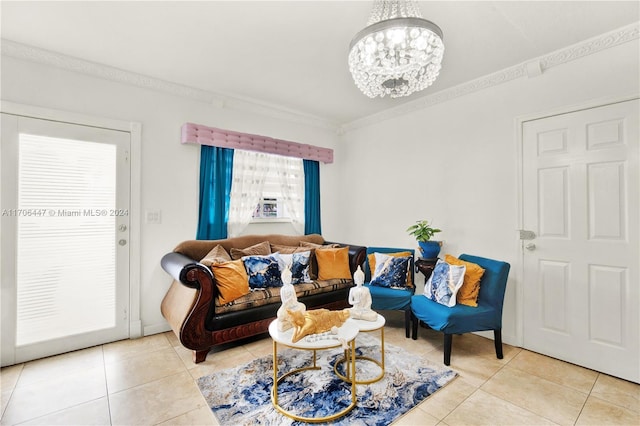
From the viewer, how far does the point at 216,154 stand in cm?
337

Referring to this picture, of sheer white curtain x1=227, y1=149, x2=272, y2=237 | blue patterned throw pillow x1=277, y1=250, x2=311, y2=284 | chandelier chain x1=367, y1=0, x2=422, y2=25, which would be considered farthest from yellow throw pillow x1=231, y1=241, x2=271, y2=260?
chandelier chain x1=367, y1=0, x2=422, y2=25

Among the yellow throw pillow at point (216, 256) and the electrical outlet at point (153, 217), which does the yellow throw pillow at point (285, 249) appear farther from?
the electrical outlet at point (153, 217)

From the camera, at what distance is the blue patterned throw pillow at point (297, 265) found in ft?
10.3

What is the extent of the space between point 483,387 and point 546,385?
0.47m

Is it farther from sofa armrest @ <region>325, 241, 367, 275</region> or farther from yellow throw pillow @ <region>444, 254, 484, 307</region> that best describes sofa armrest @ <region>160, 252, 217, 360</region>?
yellow throw pillow @ <region>444, 254, 484, 307</region>

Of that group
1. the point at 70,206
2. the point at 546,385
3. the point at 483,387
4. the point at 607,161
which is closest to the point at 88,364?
the point at 70,206

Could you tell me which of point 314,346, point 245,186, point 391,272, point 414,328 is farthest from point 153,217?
point 414,328

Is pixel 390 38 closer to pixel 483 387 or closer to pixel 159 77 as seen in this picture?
pixel 483 387

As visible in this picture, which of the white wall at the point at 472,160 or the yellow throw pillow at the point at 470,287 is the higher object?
the white wall at the point at 472,160

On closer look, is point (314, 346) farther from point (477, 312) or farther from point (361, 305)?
point (477, 312)

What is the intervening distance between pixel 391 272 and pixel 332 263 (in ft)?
2.17

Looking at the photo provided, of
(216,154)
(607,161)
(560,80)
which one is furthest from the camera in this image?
(216,154)

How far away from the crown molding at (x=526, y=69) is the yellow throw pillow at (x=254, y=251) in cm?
226

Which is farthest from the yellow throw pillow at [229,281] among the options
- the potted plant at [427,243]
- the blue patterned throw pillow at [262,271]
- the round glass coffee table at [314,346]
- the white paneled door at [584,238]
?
the white paneled door at [584,238]
